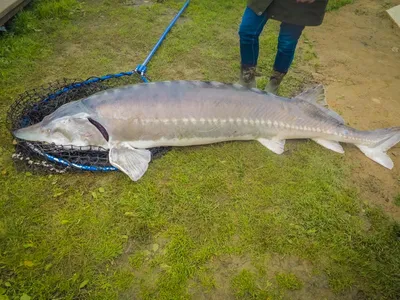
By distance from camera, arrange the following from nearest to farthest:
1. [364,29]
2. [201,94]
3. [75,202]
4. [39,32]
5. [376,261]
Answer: [376,261] < [75,202] < [201,94] < [39,32] < [364,29]

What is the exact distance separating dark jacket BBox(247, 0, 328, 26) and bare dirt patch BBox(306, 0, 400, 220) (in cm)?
139

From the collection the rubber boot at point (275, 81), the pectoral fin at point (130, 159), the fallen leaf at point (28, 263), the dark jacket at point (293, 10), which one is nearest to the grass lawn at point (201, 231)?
the fallen leaf at point (28, 263)

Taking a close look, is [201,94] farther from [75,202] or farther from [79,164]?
[75,202]

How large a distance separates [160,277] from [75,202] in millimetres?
1005

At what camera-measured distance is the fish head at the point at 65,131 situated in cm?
312

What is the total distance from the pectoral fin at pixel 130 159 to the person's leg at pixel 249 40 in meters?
1.70

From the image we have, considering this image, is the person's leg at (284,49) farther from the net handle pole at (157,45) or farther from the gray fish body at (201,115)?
the net handle pole at (157,45)

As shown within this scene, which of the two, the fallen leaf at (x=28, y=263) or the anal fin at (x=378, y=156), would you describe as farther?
the anal fin at (x=378, y=156)

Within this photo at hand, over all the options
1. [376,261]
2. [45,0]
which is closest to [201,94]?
[376,261]

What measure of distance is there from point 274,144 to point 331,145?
64 cm

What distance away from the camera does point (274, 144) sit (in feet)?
12.1

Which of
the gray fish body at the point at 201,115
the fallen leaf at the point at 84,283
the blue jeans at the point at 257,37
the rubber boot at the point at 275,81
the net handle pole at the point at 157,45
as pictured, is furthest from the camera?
the net handle pole at the point at 157,45

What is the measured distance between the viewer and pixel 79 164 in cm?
315

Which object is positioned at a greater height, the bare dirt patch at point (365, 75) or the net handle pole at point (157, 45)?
the net handle pole at point (157, 45)
